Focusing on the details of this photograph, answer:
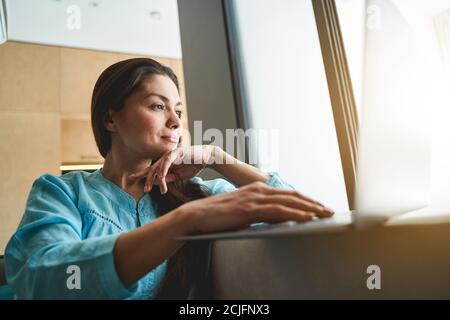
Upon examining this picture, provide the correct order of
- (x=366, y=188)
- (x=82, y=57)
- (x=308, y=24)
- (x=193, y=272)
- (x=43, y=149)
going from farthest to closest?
(x=82, y=57)
(x=43, y=149)
(x=308, y=24)
(x=193, y=272)
(x=366, y=188)

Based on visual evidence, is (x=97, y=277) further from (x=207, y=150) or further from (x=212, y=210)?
(x=207, y=150)

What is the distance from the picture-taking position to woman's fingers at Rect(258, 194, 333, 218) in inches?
15.0

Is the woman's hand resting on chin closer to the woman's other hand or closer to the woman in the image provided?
the woman

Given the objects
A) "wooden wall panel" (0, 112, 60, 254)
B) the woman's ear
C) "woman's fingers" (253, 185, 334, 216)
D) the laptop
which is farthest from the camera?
"wooden wall panel" (0, 112, 60, 254)

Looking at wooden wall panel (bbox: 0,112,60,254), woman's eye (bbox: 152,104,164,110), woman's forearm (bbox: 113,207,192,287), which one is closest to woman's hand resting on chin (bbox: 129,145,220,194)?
woman's eye (bbox: 152,104,164,110)

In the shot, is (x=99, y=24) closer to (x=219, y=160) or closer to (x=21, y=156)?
(x=21, y=156)

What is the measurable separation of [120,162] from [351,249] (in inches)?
Answer: 22.6

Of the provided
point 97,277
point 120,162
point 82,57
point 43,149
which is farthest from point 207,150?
point 82,57

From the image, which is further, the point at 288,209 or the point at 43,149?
the point at 43,149

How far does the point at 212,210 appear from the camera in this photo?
1.29 ft

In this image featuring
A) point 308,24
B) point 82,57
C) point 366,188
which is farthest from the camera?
point 82,57

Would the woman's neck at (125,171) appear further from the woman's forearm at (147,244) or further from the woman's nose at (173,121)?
the woman's forearm at (147,244)

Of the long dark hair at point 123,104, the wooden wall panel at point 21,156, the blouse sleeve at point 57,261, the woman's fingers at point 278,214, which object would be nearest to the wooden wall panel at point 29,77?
the wooden wall panel at point 21,156

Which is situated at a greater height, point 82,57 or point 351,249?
point 82,57
